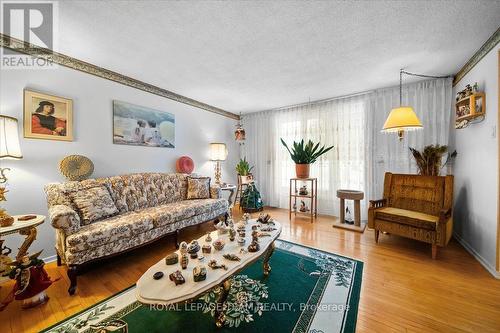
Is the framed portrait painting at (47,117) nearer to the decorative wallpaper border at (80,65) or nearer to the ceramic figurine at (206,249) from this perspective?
the decorative wallpaper border at (80,65)

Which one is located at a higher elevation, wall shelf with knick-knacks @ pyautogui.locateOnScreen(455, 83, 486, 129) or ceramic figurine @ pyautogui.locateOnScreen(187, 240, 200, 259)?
wall shelf with knick-knacks @ pyautogui.locateOnScreen(455, 83, 486, 129)

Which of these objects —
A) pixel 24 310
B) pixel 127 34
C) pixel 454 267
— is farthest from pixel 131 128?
pixel 454 267

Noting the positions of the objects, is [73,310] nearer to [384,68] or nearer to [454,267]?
[454,267]

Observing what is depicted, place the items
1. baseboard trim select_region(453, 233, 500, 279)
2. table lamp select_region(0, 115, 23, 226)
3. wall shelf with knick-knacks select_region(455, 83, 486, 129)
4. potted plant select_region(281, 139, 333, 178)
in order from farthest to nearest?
1. potted plant select_region(281, 139, 333, 178)
2. wall shelf with knick-knacks select_region(455, 83, 486, 129)
3. baseboard trim select_region(453, 233, 500, 279)
4. table lamp select_region(0, 115, 23, 226)

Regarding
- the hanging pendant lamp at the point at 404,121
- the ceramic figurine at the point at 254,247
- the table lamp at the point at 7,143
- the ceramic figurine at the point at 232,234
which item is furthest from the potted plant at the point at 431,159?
the table lamp at the point at 7,143

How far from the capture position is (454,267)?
204 centimetres

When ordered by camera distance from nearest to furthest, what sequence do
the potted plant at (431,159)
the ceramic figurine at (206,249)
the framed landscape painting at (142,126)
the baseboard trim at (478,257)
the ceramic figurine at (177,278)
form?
1. the ceramic figurine at (177,278)
2. the ceramic figurine at (206,249)
3. the baseboard trim at (478,257)
4. the potted plant at (431,159)
5. the framed landscape painting at (142,126)

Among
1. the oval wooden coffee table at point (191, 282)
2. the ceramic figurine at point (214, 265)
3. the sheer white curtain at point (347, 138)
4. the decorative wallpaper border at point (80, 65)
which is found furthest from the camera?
the sheer white curtain at point (347, 138)

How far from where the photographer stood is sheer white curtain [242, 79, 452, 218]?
305 centimetres

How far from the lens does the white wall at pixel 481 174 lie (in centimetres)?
195

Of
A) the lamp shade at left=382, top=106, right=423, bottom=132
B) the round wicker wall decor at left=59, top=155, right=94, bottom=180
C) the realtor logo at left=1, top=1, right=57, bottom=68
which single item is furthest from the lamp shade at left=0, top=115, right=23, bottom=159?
the lamp shade at left=382, top=106, right=423, bottom=132

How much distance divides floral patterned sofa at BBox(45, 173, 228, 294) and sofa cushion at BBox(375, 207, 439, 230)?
7.91ft

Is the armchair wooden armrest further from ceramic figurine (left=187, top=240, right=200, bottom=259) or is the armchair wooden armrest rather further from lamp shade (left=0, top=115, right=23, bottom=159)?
lamp shade (left=0, top=115, right=23, bottom=159)

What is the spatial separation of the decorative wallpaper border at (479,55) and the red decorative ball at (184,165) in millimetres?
4302
